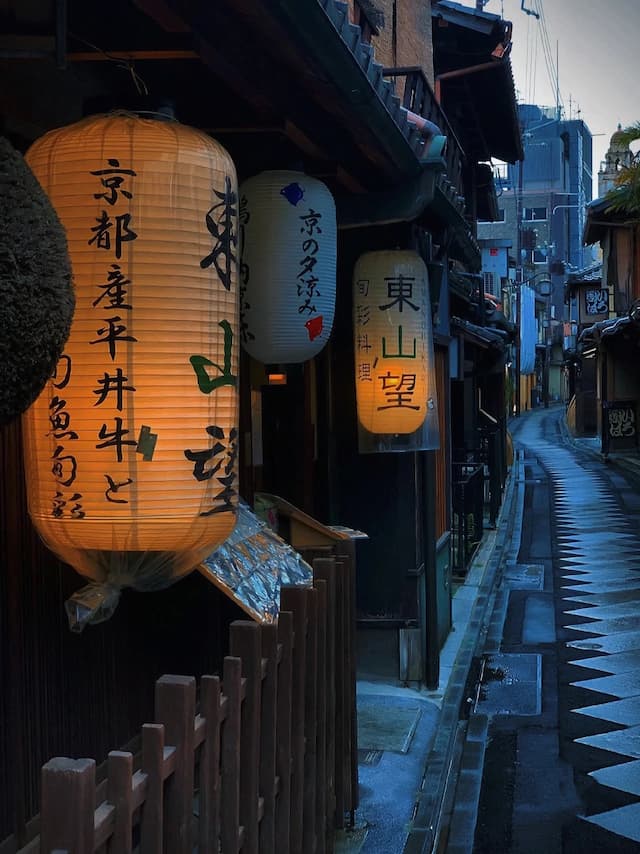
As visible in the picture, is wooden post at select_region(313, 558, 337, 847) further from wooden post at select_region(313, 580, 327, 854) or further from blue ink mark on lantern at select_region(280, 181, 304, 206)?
blue ink mark on lantern at select_region(280, 181, 304, 206)

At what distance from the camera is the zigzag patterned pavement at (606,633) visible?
7902 mm

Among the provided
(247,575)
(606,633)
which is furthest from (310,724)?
(606,633)

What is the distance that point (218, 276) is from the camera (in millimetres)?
4113

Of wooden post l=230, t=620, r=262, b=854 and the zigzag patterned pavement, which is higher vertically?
wooden post l=230, t=620, r=262, b=854

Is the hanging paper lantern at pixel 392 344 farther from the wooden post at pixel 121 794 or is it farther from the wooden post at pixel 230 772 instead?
the wooden post at pixel 121 794

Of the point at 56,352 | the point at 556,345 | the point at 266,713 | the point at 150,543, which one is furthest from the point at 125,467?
the point at 556,345

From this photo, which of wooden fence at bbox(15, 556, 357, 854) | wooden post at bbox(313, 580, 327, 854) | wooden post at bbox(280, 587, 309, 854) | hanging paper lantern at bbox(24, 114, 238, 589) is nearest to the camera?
wooden fence at bbox(15, 556, 357, 854)

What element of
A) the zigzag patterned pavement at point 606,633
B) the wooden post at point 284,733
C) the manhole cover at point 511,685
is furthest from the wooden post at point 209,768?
the manhole cover at point 511,685

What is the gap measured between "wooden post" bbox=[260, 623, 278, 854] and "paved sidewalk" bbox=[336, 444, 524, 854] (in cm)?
198

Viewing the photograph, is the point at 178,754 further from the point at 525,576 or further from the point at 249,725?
the point at 525,576

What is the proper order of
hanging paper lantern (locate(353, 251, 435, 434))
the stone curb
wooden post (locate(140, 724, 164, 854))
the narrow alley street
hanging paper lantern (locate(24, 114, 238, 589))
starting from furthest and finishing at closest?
hanging paper lantern (locate(353, 251, 435, 434)) < the narrow alley street < the stone curb < hanging paper lantern (locate(24, 114, 238, 589)) < wooden post (locate(140, 724, 164, 854))

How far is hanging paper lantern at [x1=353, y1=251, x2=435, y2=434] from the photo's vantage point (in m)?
8.80

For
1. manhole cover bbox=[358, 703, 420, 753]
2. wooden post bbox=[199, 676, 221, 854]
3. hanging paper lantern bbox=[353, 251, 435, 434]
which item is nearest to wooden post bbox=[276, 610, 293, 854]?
wooden post bbox=[199, 676, 221, 854]

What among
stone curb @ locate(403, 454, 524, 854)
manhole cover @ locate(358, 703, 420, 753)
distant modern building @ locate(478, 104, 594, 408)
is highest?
distant modern building @ locate(478, 104, 594, 408)
